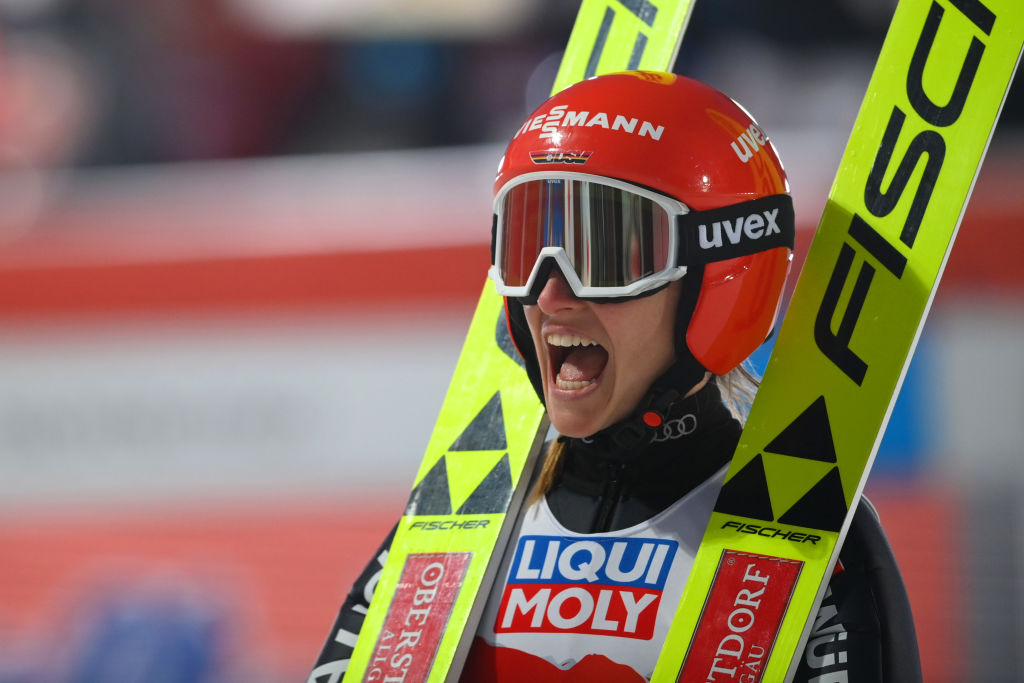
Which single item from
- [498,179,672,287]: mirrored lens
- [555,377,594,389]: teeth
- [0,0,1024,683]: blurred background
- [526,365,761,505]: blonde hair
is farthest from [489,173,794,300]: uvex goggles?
[0,0,1024,683]: blurred background

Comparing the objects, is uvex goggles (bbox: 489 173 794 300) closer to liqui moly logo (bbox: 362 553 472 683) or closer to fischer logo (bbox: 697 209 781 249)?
fischer logo (bbox: 697 209 781 249)

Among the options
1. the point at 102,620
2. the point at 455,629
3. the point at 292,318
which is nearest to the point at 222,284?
the point at 292,318

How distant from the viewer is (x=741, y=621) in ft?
5.11

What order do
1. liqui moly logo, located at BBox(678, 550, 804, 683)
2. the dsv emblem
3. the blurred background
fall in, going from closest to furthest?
liqui moly logo, located at BBox(678, 550, 804, 683)
the dsv emblem
the blurred background

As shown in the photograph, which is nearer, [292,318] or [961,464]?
[961,464]

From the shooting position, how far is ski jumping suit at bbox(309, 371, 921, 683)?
155 centimetres

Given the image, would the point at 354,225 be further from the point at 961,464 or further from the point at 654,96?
the point at 654,96

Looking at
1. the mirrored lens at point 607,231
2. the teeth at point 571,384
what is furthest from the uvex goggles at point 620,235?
the teeth at point 571,384

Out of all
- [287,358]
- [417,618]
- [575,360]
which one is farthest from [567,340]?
[287,358]

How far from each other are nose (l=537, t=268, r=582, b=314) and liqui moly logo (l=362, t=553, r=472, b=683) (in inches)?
15.9

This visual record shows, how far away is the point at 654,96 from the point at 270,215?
4024 millimetres

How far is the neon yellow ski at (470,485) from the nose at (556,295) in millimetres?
294

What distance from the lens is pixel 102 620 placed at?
15.7 ft

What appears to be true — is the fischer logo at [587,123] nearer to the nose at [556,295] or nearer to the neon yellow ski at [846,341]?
the nose at [556,295]
